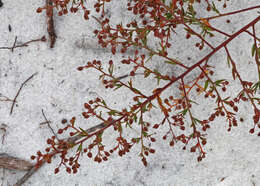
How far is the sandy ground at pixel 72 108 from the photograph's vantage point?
103 inches

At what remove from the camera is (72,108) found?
264 cm

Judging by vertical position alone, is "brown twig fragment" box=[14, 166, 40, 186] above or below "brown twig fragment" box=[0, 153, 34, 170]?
below

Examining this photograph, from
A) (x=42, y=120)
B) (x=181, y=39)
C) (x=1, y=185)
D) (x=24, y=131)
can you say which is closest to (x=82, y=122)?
(x=42, y=120)

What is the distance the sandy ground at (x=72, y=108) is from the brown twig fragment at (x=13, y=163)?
0.04 m

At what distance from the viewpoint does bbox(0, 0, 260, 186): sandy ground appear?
2609 mm

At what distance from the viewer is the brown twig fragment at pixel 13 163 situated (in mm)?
2576

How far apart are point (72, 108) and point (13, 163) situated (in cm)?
67

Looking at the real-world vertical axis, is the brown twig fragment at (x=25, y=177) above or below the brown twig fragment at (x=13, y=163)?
below

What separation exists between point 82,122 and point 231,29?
1.48 meters

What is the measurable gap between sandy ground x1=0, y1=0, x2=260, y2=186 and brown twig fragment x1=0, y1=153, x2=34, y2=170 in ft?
0.14

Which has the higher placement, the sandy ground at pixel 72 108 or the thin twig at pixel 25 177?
the sandy ground at pixel 72 108

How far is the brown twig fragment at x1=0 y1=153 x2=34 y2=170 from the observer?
2.58 meters

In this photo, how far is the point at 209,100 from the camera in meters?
2.60

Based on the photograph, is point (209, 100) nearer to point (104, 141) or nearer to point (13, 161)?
point (104, 141)
